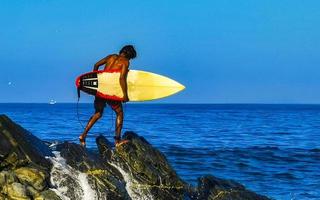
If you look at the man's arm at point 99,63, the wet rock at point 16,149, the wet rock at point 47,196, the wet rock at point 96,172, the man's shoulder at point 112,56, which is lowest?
the wet rock at point 47,196

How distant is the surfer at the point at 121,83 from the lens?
14785 millimetres

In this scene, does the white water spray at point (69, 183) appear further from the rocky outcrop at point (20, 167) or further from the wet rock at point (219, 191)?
the wet rock at point (219, 191)

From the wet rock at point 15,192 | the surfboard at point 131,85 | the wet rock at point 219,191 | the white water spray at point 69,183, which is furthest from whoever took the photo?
the wet rock at point 219,191

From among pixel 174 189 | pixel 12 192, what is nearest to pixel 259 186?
pixel 174 189

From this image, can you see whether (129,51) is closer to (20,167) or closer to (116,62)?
(116,62)

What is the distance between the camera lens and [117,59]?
593 inches

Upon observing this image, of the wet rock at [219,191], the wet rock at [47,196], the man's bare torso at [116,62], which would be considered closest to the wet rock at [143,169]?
the wet rock at [219,191]

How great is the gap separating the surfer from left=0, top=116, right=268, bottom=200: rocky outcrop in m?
0.46

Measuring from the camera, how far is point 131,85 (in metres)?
16.2

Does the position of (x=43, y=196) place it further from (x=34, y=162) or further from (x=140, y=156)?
(x=140, y=156)

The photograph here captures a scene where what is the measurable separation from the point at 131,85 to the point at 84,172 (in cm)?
389

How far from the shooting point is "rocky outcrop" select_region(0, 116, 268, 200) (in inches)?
464

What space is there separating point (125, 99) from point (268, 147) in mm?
29331

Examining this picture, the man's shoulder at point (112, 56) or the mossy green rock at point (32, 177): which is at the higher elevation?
the man's shoulder at point (112, 56)
